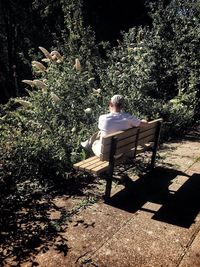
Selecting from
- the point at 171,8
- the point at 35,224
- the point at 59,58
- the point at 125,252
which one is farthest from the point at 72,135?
the point at 171,8

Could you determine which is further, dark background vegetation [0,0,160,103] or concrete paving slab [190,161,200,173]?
dark background vegetation [0,0,160,103]

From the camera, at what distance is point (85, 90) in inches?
327

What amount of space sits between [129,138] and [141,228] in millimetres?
1379

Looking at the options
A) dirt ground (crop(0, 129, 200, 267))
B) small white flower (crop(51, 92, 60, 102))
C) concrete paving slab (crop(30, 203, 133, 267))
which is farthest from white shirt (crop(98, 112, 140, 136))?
small white flower (crop(51, 92, 60, 102))

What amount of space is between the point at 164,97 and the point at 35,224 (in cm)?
→ 767

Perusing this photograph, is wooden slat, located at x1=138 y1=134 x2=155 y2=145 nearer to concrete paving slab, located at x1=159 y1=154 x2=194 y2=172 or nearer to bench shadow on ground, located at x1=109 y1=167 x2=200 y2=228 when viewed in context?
bench shadow on ground, located at x1=109 y1=167 x2=200 y2=228

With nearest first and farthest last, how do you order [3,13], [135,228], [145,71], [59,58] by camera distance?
[135,228], [59,58], [145,71], [3,13]

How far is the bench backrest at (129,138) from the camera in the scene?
184 inches

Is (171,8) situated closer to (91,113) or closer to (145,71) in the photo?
(145,71)

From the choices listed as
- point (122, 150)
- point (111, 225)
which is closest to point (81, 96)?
point (122, 150)

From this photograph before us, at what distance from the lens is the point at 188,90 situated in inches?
411

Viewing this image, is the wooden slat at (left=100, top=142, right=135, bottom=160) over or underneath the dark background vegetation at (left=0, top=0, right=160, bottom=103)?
underneath

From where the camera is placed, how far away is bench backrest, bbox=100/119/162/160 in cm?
466

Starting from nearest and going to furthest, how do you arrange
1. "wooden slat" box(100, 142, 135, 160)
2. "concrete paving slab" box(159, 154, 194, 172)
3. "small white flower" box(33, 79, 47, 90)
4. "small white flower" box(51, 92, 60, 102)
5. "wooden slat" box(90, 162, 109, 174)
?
1. "wooden slat" box(90, 162, 109, 174)
2. "wooden slat" box(100, 142, 135, 160)
3. "concrete paving slab" box(159, 154, 194, 172)
4. "small white flower" box(51, 92, 60, 102)
5. "small white flower" box(33, 79, 47, 90)
